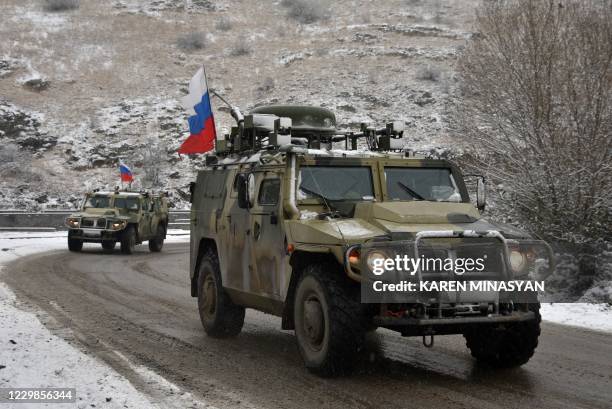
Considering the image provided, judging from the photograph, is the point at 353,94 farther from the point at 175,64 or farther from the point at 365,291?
the point at 365,291

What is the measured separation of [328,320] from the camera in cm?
602

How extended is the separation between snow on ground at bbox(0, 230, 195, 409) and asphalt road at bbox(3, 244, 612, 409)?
0.60 ft

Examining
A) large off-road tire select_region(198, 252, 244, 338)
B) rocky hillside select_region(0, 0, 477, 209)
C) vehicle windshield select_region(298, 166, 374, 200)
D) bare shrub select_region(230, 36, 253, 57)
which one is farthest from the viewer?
bare shrub select_region(230, 36, 253, 57)

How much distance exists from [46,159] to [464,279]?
34856 millimetres

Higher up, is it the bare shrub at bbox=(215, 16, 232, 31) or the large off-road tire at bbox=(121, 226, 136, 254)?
the bare shrub at bbox=(215, 16, 232, 31)

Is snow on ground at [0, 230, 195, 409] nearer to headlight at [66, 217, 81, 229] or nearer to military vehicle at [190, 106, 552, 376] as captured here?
military vehicle at [190, 106, 552, 376]

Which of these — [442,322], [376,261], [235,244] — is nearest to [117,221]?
[235,244]

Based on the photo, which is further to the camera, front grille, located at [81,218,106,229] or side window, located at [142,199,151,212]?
side window, located at [142,199,151,212]

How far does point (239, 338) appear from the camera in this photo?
8.62m

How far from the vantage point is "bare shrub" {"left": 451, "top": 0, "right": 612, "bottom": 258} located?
11758mm

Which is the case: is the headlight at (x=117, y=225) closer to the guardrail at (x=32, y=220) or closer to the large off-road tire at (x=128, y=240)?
the large off-road tire at (x=128, y=240)

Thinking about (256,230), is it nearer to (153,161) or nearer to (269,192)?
(269,192)

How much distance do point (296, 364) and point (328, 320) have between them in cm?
119

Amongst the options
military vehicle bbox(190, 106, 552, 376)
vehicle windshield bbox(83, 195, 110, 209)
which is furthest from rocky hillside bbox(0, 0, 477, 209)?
military vehicle bbox(190, 106, 552, 376)
